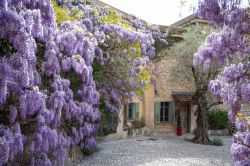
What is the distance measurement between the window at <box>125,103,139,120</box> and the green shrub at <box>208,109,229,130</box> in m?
5.06

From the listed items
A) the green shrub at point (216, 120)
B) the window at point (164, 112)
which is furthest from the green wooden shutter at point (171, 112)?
the green shrub at point (216, 120)

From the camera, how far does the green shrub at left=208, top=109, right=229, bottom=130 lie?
2389 cm

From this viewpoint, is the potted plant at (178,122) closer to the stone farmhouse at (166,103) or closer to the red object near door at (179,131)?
the red object near door at (179,131)

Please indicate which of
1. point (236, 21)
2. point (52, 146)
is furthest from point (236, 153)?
point (52, 146)

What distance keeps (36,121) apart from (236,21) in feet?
13.6

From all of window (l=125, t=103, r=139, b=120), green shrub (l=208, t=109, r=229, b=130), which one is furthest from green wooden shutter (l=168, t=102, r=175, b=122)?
window (l=125, t=103, r=139, b=120)

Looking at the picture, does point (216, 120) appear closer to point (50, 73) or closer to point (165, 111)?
point (165, 111)

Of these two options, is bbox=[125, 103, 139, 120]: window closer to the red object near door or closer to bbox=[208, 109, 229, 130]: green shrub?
the red object near door

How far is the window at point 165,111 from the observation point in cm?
2311

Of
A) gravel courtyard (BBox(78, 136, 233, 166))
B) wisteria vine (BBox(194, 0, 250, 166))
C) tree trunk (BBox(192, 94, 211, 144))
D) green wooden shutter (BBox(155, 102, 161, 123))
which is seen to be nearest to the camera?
wisteria vine (BBox(194, 0, 250, 166))

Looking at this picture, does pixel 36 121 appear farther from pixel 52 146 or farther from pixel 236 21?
pixel 236 21

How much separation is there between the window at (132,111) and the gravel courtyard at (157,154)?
2.88m

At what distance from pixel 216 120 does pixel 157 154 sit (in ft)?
34.5

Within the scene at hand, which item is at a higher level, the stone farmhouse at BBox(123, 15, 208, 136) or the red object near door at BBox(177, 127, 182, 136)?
the stone farmhouse at BBox(123, 15, 208, 136)
